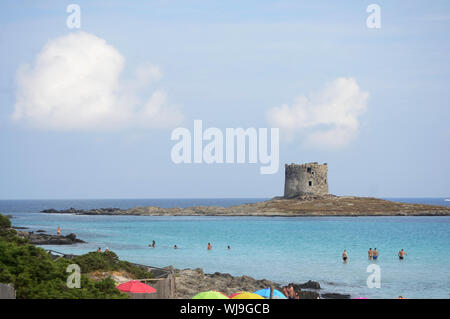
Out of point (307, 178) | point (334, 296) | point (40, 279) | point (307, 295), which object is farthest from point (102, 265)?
point (307, 178)

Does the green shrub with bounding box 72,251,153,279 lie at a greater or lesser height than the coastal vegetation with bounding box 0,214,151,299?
lesser

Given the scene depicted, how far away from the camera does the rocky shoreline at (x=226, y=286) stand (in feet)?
86.1

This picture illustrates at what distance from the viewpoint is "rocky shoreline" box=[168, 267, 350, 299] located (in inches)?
1033

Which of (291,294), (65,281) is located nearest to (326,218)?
(291,294)

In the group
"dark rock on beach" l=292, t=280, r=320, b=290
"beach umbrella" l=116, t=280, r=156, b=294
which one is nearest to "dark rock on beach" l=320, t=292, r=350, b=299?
"dark rock on beach" l=292, t=280, r=320, b=290

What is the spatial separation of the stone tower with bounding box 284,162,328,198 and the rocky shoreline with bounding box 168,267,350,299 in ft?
236

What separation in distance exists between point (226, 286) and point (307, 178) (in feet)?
249

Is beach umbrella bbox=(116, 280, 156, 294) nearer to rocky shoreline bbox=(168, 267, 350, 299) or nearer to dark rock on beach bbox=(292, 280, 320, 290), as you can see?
rocky shoreline bbox=(168, 267, 350, 299)

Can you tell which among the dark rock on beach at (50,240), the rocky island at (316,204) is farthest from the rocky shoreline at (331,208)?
the dark rock on beach at (50,240)

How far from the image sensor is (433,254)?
51.5 m

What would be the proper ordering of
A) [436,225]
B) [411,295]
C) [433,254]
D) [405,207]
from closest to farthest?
[411,295] < [433,254] < [436,225] < [405,207]
